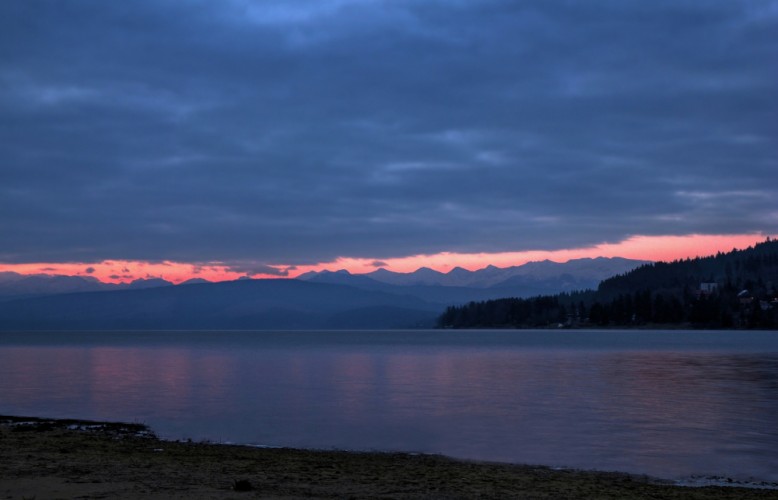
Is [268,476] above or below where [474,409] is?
above

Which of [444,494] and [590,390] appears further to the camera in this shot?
[590,390]

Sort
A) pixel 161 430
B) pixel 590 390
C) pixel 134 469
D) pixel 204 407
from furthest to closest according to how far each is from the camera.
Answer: pixel 590 390 → pixel 204 407 → pixel 161 430 → pixel 134 469

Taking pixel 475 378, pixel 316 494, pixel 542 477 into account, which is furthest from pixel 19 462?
pixel 475 378

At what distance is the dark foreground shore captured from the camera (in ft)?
70.3

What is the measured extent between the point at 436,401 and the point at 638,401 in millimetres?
15144

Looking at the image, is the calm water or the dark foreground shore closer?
the dark foreground shore

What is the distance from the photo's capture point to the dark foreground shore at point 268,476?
843 inches

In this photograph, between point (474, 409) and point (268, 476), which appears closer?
point (268, 476)

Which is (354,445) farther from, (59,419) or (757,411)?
(757,411)

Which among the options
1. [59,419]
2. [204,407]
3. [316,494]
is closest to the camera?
[316,494]

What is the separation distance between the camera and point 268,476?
24391mm

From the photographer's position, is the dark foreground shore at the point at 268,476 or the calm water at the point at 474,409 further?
the calm water at the point at 474,409

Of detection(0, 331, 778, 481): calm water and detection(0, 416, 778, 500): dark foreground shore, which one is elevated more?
detection(0, 416, 778, 500): dark foreground shore

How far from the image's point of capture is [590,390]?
62.8 metres
